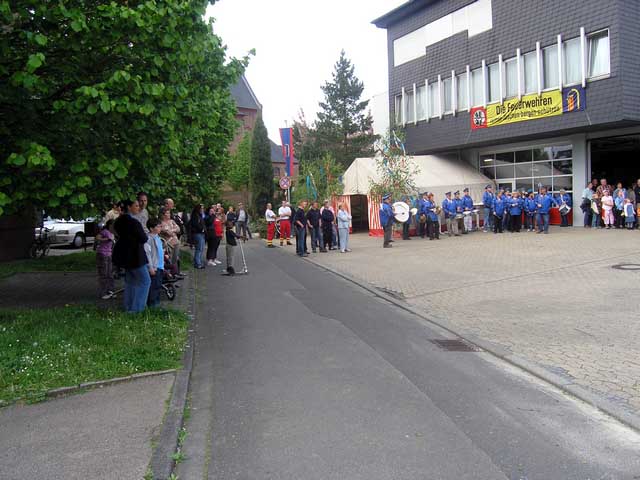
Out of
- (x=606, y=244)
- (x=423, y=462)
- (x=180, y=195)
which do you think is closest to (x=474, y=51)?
(x=606, y=244)

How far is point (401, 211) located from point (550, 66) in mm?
9000

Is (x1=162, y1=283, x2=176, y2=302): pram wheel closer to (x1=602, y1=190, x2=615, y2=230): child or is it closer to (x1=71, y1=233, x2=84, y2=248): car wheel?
(x1=71, y1=233, x2=84, y2=248): car wheel

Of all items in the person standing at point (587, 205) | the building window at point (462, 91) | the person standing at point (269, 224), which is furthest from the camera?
the building window at point (462, 91)

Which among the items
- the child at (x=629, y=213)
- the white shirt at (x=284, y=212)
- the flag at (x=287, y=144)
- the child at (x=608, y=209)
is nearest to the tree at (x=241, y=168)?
the flag at (x=287, y=144)

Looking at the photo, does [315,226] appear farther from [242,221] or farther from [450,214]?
[242,221]

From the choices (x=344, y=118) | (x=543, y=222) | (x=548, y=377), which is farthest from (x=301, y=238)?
(x=344, y=118)

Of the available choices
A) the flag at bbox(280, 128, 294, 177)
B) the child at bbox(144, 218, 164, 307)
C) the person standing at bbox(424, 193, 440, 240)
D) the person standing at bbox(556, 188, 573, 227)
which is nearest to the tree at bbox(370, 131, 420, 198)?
the person standing at bbox(424, 193, 440, 240)

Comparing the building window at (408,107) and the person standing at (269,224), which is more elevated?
the building window at (408,107)

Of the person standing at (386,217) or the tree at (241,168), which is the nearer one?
the person standing at (386,217)

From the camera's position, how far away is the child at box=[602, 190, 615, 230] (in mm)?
22328

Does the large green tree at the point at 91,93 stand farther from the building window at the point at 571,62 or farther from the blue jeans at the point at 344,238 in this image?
the building window at the point at 571,62

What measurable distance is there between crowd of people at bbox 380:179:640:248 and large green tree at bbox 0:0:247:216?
543 inches

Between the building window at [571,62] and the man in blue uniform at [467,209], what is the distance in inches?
231

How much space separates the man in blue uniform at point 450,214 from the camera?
24.6m
